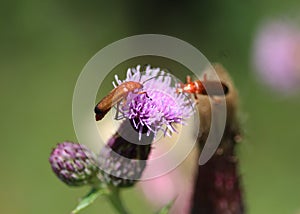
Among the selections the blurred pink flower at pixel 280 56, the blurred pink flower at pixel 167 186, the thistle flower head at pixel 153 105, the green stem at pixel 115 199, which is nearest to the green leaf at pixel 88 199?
the green stem at pixel 115 199

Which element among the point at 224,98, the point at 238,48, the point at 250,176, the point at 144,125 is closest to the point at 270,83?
the point at 250,176

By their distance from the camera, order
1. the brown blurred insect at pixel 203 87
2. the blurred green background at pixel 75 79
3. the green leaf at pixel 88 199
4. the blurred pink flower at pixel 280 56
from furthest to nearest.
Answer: the blurred green background at pixel 75 79 → the blurred pink flower at pixel 280 56 → the brown blurred insect at pixel 203 87 → the green leaf at pixel 88 199

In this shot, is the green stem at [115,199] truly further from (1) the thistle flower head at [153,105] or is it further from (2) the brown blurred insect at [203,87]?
(2) the brown blurred insect at [203,87]

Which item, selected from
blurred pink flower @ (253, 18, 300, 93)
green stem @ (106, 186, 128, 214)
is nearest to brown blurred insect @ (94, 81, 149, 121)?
green stem @ (106, 186, 128, 214)

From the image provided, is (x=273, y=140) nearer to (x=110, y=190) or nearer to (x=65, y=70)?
(x=65, y=70)

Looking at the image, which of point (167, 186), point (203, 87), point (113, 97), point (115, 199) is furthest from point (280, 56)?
point (113, 97)

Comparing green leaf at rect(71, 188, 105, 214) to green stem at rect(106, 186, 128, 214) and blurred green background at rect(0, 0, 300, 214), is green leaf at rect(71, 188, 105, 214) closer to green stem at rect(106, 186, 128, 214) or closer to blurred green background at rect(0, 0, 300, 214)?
green stem at rect(106, 186, 128, 214)
